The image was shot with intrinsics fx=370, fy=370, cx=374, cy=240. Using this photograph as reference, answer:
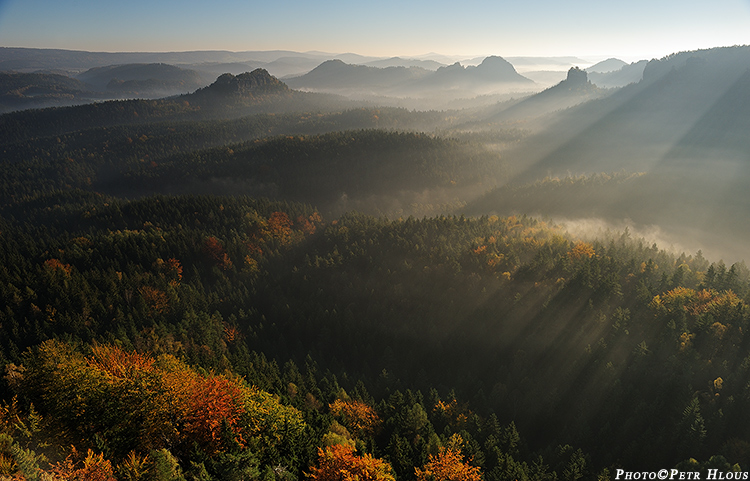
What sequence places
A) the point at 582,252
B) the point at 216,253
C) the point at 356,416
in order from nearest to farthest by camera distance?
the point at 356,416 → the point at 582,252 → the point at 216,253

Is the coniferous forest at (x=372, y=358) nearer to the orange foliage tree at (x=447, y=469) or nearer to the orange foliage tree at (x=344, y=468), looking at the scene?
the orange foliage tree at (x=344, y=468)

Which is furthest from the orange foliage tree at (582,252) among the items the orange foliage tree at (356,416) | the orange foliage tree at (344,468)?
the orange foliage tree at (344,468)

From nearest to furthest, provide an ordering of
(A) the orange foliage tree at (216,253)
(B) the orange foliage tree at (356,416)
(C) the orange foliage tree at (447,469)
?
(C) the orange foliage tree at (447,469), (B) the orange foliage tree at (356,416), (A) the orange foliage tree at (216,253)

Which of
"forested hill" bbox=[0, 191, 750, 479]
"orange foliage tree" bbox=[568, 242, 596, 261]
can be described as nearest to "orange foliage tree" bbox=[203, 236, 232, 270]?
"forested hill" bbox=[0, 191, 750, 479]

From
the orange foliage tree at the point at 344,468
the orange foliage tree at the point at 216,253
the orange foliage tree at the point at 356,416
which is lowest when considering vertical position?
the orange foliage tree at the point at 356,416

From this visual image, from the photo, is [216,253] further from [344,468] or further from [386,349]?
[344,468]

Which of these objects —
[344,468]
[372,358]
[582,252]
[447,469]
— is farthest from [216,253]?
[582,252]

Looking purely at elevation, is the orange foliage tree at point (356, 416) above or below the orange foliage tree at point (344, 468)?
below

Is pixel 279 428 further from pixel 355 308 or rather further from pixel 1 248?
pixel 1 248

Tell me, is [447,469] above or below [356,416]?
above
